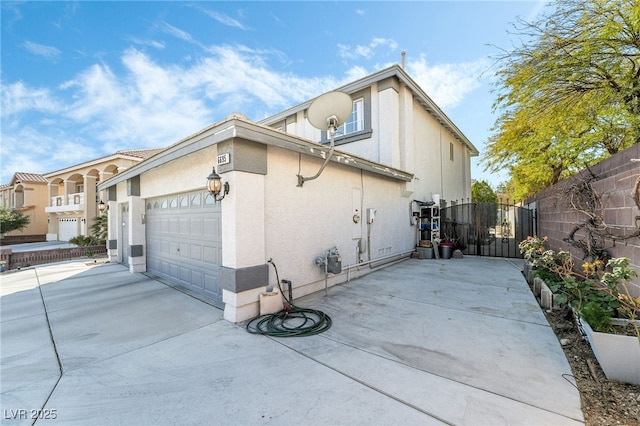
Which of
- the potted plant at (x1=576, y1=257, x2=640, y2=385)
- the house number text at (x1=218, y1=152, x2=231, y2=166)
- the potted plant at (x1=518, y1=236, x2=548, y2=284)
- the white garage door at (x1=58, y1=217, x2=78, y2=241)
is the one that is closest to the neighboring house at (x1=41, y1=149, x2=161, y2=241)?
the white garage door at (x1=58, y1=217, x2=78, y2=241)

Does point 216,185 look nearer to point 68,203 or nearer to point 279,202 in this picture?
point 279,202

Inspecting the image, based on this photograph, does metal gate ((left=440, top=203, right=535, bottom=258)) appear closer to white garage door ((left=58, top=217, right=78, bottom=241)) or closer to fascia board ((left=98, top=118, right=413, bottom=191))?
fascia board ((left=98, top=118, right=413, bottom=191))

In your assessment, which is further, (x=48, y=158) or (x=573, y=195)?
(x=48, y=158)

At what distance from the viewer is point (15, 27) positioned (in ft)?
23.5

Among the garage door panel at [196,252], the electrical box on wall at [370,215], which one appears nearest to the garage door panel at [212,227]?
the garage door panel at [196,252]

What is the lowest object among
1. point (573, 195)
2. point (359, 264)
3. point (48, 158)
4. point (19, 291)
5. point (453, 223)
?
point (19, 291)

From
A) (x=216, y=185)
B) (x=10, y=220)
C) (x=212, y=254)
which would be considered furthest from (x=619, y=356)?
(x=10, y=220)

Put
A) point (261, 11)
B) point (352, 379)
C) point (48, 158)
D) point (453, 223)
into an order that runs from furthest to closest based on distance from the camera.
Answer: point (48, 158), point (453, 223), point (261, 11), point (352, 379)

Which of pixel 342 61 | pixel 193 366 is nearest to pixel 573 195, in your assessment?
pixel 193 366

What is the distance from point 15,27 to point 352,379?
1219 centimetres

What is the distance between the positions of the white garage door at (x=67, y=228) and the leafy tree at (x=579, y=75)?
2738 centimetres

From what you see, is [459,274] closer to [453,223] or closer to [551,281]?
→ [551,281]

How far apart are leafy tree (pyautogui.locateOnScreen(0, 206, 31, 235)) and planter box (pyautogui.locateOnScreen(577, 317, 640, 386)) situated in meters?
30.8

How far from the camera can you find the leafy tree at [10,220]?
62.1ft
